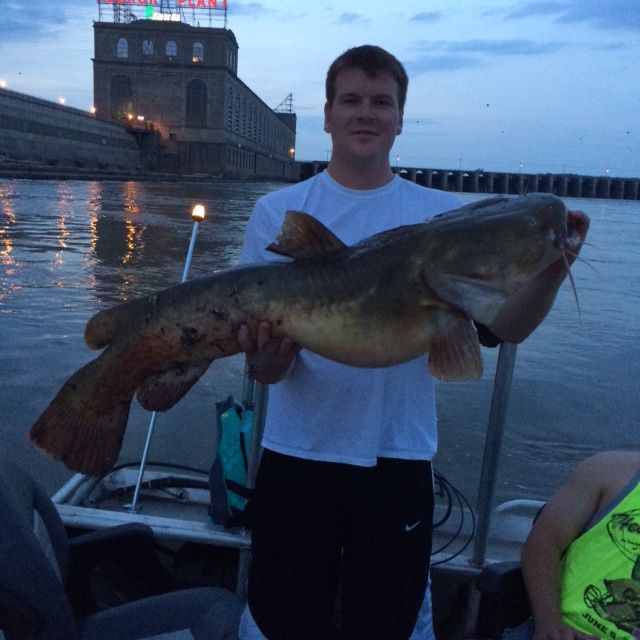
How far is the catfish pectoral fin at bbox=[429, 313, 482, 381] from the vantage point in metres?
2.05

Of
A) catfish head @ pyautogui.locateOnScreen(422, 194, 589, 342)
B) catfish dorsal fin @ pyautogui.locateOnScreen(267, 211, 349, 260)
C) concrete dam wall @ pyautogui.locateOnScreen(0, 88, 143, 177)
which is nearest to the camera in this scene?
catfish head @ pyautogui.locateOnScreen(422, 194, 589, 342)

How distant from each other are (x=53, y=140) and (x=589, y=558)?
185 feet

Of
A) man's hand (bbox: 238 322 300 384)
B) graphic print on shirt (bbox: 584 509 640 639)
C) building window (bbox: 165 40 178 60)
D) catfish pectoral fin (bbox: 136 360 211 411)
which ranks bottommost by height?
graphic print on shirt (bbox: 584 509 640 639)

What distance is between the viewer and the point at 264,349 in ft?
7.43

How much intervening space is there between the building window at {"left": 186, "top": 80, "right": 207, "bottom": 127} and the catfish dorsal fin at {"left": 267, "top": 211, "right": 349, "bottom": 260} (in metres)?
82.0

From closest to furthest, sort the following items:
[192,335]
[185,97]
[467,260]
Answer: [467,260] < [192,335] < [185,97]

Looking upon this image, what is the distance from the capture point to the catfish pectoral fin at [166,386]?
7.66 ft

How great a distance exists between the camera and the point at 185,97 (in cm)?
8050

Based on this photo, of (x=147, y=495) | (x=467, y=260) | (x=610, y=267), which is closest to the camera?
(x=467, y=260)

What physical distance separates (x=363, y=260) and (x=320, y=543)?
1040 millimetres

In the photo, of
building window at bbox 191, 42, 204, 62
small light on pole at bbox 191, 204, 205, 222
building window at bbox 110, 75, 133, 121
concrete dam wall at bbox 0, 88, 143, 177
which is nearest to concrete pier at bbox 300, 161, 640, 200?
building window at bbox 191, 42, 204, 62

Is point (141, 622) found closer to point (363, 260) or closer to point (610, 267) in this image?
point (363, 260)

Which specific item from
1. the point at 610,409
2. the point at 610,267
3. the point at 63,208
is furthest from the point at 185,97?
the point at 610,409

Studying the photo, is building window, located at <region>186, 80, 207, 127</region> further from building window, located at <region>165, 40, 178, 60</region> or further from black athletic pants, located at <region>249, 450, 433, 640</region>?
black athletic pants, located at <region>249, 450, 433, 640</region>
